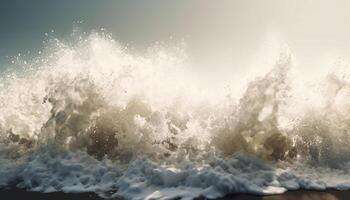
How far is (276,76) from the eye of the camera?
10.4 meters

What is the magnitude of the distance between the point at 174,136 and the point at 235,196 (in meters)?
3.19

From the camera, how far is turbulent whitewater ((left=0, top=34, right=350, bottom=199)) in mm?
8172

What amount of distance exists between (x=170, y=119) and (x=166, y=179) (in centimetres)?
359

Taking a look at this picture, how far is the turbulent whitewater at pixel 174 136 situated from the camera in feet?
26.8

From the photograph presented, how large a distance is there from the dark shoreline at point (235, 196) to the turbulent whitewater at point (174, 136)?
0.21 m

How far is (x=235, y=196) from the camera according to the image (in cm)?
735

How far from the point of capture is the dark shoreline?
7223mm

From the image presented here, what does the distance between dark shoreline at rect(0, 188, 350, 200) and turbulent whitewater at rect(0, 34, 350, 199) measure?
208mm

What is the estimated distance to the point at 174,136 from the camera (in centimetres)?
1023

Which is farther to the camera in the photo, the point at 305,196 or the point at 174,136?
the point at 174,136

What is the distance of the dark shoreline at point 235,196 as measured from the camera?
722cm

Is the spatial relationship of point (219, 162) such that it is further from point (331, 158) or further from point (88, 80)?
point (88, 80)

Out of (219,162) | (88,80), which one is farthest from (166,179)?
(88,80)

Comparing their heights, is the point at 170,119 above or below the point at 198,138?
above
